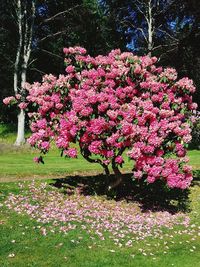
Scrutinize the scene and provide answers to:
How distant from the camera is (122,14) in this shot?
120 ft

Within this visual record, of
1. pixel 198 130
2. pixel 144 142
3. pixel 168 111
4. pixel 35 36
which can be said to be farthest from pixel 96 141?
pixel 35 36

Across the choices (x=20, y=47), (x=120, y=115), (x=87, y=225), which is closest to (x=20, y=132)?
(x=20, y=47)

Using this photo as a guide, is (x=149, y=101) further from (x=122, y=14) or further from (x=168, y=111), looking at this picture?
(x=122, y=14)

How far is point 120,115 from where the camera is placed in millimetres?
13195

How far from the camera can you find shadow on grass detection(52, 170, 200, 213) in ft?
48.5

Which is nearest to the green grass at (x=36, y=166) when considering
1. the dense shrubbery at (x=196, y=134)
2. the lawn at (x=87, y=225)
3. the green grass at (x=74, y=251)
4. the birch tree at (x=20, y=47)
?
the lawn at (x=87, y=225)

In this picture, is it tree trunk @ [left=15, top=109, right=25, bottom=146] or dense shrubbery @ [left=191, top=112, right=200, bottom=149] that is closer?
tree trunk @ [left=15, top=109, right=25, bottom=146]

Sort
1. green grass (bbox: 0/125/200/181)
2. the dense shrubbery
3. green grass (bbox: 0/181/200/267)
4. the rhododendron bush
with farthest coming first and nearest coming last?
the dense shrubbery
green grass (bbox: 0/125/200/181)
the rhododendron bush
green grass (bbox: 0/181/200/267)

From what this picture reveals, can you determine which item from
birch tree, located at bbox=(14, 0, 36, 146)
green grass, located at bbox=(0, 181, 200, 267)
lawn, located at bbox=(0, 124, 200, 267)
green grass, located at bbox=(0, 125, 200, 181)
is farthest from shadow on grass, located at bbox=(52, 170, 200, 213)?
birch tree, located at bbox=(14, 0, 36, 146)

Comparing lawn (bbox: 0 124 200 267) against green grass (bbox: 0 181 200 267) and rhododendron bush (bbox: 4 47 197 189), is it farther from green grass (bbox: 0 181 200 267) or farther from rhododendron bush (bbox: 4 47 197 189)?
rhododendron bush (bbox: 4 47 197 189)

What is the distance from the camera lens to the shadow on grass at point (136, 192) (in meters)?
14.8

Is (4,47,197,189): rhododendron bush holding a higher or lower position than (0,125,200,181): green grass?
higher

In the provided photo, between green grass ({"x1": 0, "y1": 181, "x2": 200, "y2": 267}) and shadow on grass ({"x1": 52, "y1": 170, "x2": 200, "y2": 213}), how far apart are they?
10.4 feet

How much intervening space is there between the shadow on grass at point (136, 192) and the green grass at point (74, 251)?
3.17 meters
